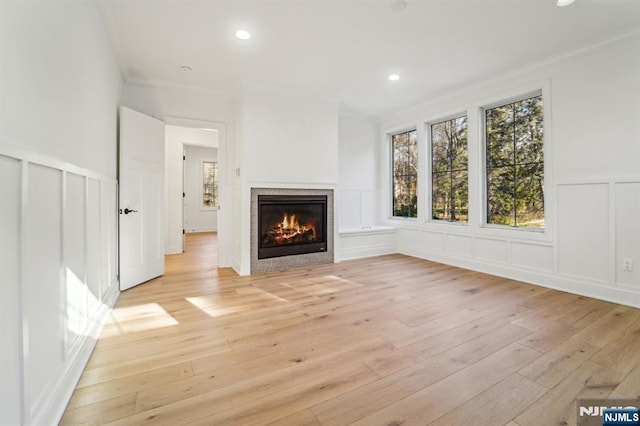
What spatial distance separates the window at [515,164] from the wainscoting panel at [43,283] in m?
4.66

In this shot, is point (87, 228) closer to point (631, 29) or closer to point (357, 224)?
point (357, 224)

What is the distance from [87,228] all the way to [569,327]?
12.6ft

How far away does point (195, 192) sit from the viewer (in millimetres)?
8773

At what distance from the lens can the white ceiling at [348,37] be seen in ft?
7.93

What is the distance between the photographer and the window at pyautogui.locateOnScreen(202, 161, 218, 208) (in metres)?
8.88

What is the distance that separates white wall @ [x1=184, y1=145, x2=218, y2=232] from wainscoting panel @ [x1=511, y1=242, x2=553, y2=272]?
26.6ft

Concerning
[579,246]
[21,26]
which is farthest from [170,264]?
[579,246]

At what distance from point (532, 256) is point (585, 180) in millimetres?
1048

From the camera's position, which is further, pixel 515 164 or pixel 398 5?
pixel 515 164

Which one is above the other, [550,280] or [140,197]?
[140,197]

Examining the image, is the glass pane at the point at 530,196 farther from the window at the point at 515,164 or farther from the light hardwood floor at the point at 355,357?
the light hardwood floor at the point at 355,357

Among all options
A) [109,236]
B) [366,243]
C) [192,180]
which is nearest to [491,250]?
[366,243]

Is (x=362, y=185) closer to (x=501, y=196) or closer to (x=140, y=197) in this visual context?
(x=501, y=196)

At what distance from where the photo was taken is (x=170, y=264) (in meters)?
4.52
